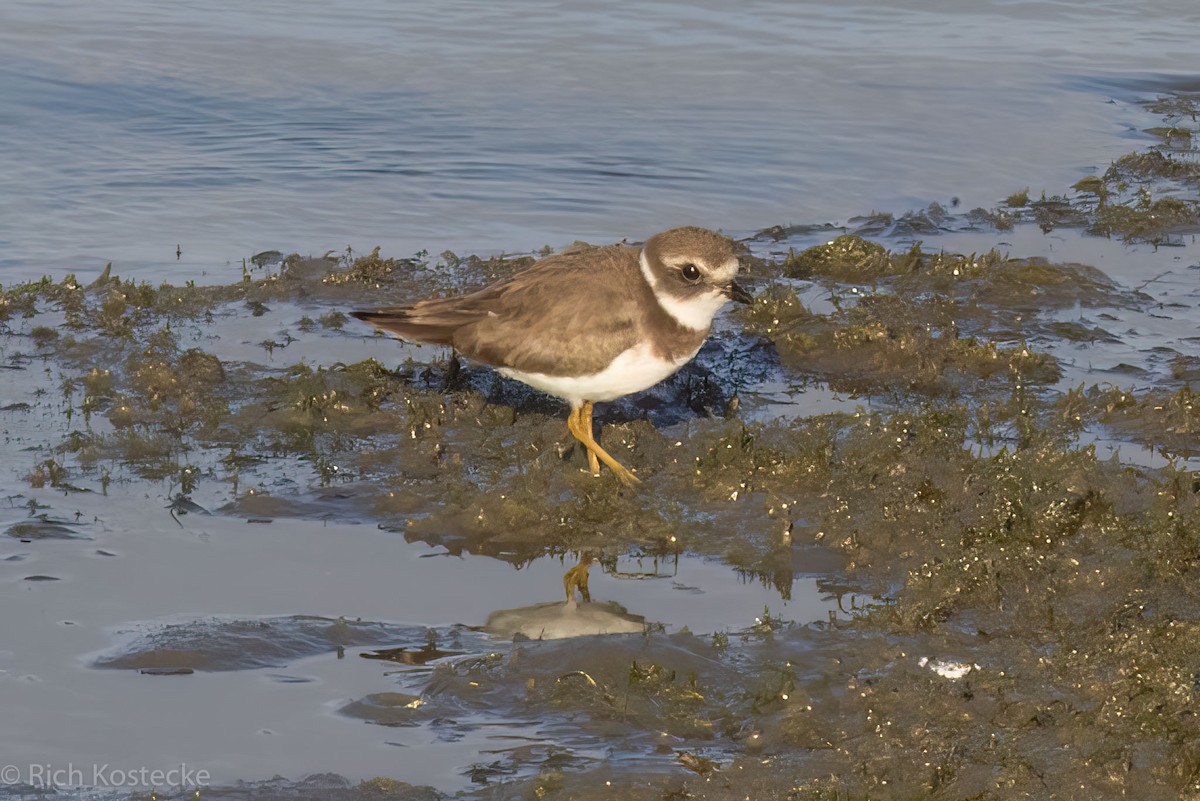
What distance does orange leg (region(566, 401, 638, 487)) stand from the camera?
27.0ft

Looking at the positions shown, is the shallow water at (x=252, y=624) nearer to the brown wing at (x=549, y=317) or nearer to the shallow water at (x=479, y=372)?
the shallow water at (x=479, y=372)

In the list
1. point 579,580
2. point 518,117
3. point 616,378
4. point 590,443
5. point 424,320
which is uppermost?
point 518,117

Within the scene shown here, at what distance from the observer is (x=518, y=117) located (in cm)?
1673

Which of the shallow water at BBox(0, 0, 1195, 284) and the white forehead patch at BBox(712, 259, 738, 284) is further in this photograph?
the shallow water at BBox(0, 0, 1195, 284)

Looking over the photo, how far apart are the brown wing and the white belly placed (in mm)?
49

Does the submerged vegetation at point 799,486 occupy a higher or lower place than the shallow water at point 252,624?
higher

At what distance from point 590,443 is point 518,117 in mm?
9230

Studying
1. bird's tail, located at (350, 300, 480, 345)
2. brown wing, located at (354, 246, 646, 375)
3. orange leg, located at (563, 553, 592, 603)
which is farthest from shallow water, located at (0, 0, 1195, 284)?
orange leg, located at (563, 553, 592, 603)

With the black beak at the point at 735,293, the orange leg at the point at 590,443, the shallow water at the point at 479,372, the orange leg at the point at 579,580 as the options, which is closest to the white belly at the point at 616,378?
the orange leg at the point at 590,443

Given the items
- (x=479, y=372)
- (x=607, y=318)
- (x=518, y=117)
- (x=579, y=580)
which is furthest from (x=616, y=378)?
(x=518, y=117)

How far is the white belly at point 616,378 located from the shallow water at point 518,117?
16.0 ft

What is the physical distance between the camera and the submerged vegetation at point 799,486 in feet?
18.5

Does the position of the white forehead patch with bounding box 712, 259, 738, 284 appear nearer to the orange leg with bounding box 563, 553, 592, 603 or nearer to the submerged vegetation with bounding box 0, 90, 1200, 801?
the submerged vegetation with bounding box 0, 90, 1200, 801

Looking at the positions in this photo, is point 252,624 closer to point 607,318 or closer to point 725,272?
point 607,318
